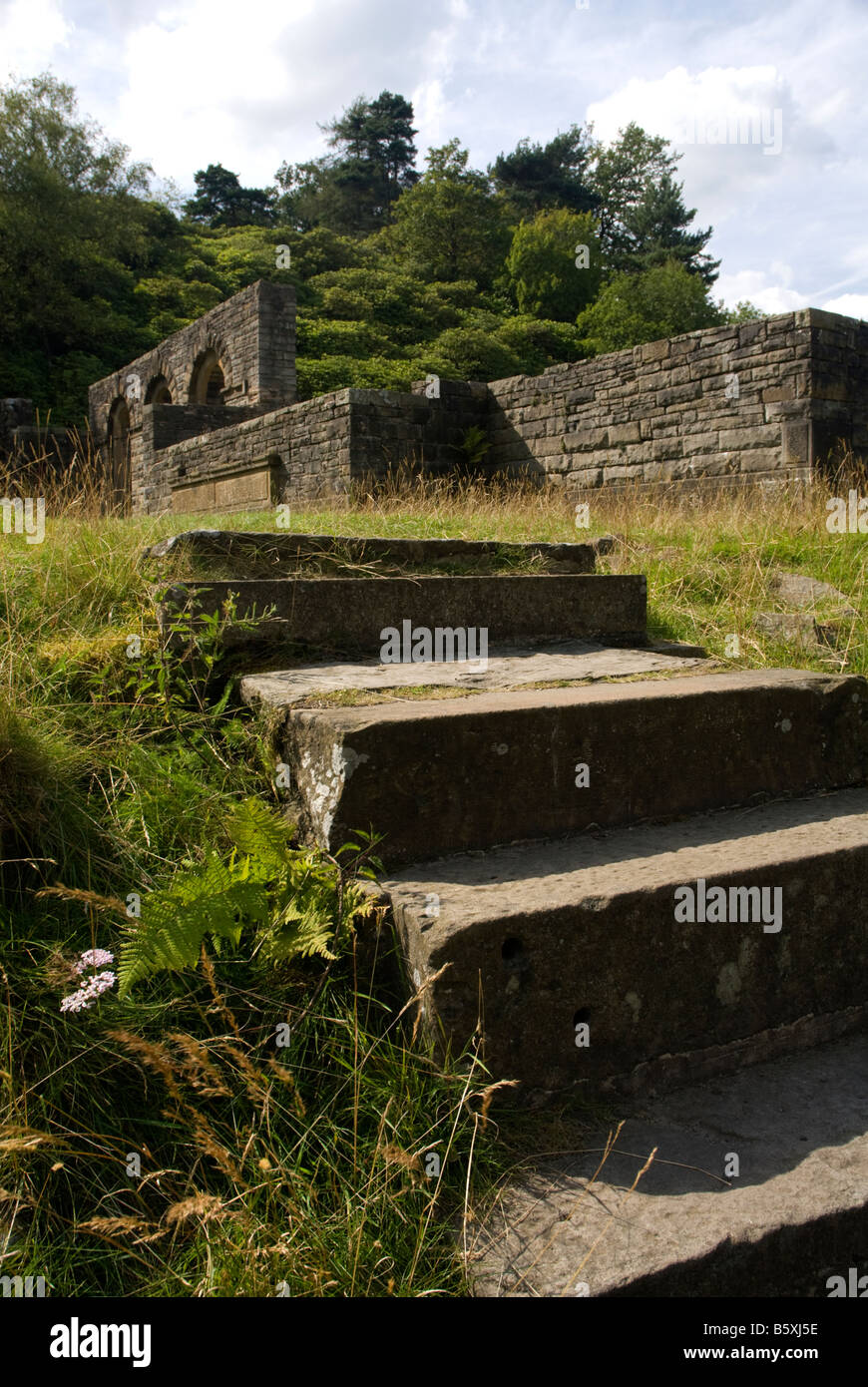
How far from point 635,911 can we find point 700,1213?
568mm

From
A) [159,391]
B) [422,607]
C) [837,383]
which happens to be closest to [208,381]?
[159,391]

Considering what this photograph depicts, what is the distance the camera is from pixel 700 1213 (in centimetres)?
154

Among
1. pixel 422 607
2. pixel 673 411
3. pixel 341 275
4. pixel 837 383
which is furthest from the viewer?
pixel 341 275

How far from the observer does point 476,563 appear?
4.10 meters

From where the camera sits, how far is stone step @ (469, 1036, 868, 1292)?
1.44 meters

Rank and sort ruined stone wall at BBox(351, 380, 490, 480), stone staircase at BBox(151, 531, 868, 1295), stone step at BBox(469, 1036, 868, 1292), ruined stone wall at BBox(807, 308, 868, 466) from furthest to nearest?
Answer: 1. ruined stone wall at BBox(351, 380, 490, 480)
2. ruined stone wall at BBox(807, 308, 868, 466)
3. stone staircase at BBox(151, 531, 868, 1295)
4. stone step at BBox(469, 1036, 868, 1292)

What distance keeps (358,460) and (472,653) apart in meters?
9.00

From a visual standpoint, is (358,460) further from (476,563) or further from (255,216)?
(255,216)

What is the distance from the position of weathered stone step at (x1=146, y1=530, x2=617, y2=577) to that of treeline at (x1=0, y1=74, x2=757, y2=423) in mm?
22452

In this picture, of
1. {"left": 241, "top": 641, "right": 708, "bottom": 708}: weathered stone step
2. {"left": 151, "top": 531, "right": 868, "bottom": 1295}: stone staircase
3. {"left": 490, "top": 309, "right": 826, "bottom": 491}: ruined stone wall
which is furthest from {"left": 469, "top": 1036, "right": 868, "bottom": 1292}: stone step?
{"left": 490, "top": 309, "right": 826, "bottom": 491}: ruined stone wall

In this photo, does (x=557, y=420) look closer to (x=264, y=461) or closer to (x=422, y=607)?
(x=264, y=461)

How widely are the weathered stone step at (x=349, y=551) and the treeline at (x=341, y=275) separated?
22.5 metres

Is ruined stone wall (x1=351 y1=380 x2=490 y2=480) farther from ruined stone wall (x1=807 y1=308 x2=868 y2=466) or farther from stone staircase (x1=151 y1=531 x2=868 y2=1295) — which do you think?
stone staircase (x1=151 y1=531 x2=868 y2=1295)
